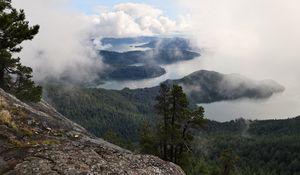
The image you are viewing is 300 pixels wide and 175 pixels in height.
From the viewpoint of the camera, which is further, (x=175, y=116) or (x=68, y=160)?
(x=175, y=116)

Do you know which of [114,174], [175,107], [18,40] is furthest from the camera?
[175,107]

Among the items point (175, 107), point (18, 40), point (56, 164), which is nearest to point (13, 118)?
point (18, 40)

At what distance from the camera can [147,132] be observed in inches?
2790

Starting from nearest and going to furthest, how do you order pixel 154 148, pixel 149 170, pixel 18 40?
pixel 149 170 < pixel 18 40 < pixel 154 148

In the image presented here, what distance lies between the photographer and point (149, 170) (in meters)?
21.5

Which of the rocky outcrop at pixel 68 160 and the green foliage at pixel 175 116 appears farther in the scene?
the green foliage at pixel 175 116

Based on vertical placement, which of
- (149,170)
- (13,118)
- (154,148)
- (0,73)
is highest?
(0,73)

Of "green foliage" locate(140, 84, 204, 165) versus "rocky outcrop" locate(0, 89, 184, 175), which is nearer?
"rocky outcrop" locate(0, 89, 184, 175)

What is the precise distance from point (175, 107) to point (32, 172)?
39189mm

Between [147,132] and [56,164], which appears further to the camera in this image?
[147,132]

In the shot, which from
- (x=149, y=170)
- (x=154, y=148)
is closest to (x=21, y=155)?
(x=149, y=170)

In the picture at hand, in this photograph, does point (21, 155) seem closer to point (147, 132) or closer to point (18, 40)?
point (18, 40)

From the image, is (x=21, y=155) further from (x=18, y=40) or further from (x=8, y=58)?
(x=8, y=58)

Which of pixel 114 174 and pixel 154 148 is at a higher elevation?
pixel 114 174
